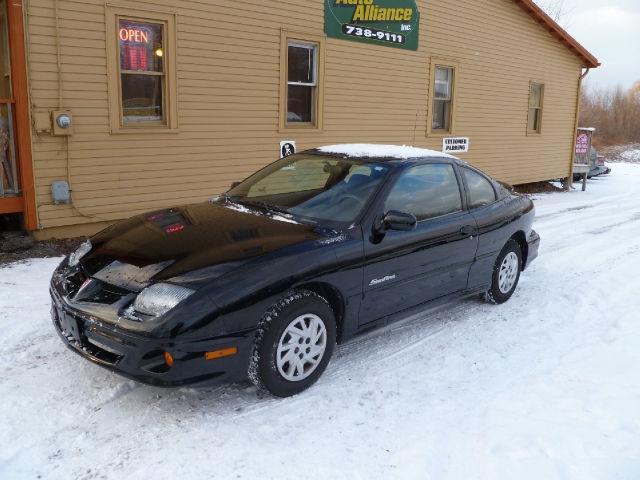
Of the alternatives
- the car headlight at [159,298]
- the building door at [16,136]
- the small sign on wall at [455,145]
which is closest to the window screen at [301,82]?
the small sign on wall at [455,145]

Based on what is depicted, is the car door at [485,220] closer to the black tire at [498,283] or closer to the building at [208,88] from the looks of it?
the black tire at [498,283]

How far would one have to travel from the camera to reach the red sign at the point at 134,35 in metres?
7.71

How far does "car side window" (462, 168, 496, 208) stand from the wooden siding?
15.0 feet

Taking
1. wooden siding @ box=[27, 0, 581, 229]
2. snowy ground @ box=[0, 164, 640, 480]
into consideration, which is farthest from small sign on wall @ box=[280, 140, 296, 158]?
snowy ground @ box=[0, 164, 640, 480]

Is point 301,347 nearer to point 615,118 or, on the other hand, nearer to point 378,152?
point 378,152

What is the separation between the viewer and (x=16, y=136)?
7.02m

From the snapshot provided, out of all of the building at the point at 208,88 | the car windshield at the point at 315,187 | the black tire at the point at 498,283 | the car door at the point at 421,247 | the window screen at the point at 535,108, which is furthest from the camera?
the window screen at the point at 535,108

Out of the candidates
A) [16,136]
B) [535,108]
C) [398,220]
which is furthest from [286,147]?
[535,108]

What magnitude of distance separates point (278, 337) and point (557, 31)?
14256 mm

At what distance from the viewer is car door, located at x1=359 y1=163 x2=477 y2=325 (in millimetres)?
4285

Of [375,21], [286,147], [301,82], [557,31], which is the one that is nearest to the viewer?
[286,147]

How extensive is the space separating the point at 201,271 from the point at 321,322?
2.90 feet

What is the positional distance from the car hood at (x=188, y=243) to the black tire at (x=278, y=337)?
1.15 ft

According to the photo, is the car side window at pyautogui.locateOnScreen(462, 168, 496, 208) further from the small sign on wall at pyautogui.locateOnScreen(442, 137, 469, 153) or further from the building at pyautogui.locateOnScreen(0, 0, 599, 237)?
the small sign on wall at pyautogui.locateOnScreen(442, 137, 469, 153)
